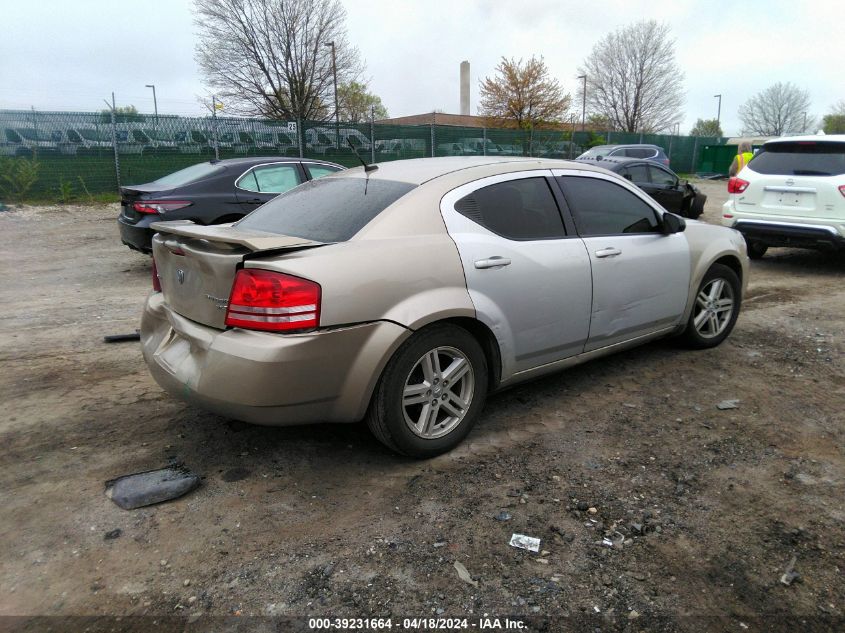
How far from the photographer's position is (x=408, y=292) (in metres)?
3.06

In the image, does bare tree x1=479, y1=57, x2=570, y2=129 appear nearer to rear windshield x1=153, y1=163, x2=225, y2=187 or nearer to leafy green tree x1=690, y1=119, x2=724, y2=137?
rear windshield x1=153, y1=163, x2=225, y2=187

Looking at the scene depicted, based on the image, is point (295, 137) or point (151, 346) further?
point (295, 137)

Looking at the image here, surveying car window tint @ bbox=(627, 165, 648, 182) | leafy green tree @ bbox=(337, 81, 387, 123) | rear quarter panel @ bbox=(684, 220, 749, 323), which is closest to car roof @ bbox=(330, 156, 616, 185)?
rear quarter panel @ bbox=(684, 220, 749, 323)

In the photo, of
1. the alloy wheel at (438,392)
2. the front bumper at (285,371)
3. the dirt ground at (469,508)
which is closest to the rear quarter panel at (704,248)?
Answer: the dirt ground at (469,508)

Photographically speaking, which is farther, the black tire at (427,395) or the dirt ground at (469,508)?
the black tire at (427,395)

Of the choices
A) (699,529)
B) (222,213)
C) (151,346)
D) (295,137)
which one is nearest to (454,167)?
(151,346)

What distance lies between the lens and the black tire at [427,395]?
10.1ft

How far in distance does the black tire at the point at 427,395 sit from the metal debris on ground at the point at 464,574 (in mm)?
796

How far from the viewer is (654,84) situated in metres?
53.4

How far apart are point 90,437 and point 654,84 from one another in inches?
2288

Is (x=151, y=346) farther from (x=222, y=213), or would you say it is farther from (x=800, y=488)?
(x=222, y=213)

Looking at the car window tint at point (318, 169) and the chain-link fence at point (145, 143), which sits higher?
the chain-link fence at point (145, 143)

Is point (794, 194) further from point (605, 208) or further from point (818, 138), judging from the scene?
point (605, 208)

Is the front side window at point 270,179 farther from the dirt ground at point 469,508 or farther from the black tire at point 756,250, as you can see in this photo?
the black tire at point 756,250
